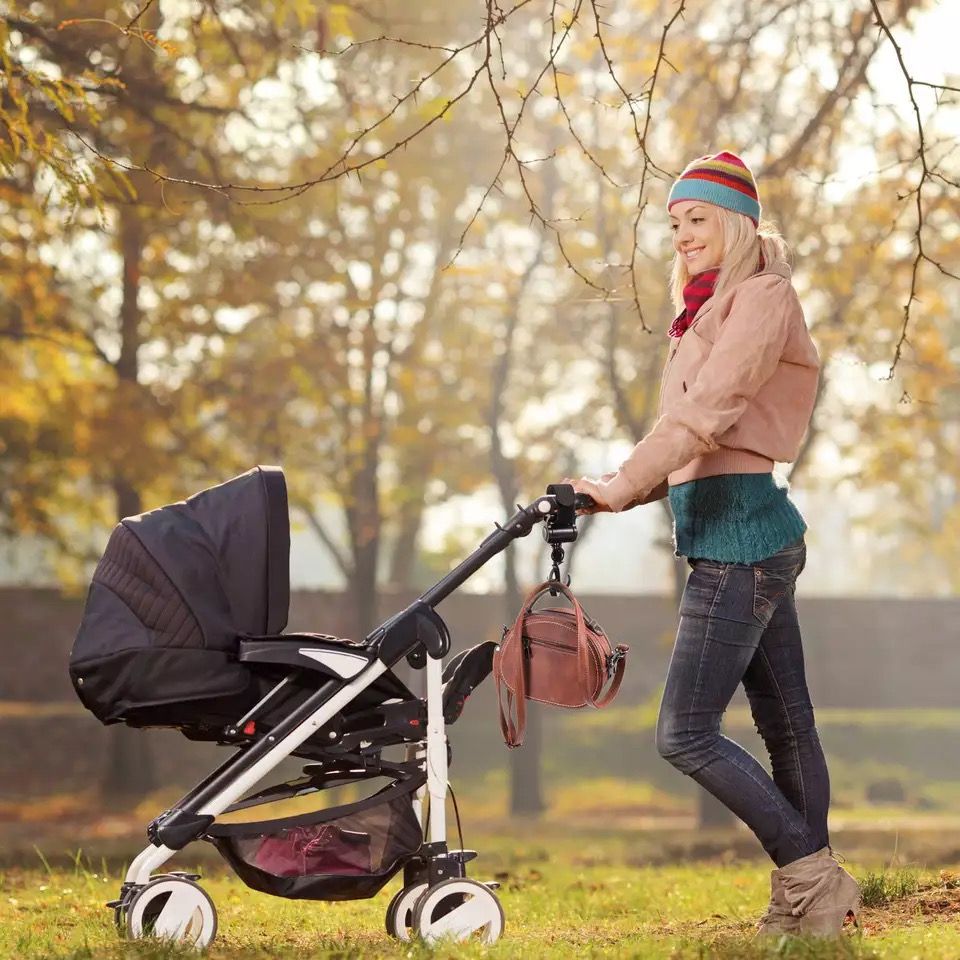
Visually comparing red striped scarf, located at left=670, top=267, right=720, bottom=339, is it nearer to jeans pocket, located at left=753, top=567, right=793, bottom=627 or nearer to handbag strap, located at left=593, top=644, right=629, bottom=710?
jeans pocket, located at left=753, top=567, right=793, bottom=627

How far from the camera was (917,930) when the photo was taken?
14.8 feet

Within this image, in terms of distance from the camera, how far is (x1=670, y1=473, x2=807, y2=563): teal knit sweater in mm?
4160

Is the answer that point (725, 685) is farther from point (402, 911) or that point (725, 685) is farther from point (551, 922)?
point (551, 922)

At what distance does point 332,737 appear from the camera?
14.3 ft

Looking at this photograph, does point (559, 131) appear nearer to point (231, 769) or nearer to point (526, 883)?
point (526, 883)

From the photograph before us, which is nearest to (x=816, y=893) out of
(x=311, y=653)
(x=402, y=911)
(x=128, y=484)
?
(x=402, y=911)

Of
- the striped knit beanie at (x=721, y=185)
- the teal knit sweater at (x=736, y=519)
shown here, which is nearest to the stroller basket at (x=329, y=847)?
the teal knit sweater at (x=736, y=519)

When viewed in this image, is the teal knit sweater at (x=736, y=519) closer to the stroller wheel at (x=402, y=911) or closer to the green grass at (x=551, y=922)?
the green grass at (x=551, y=922)

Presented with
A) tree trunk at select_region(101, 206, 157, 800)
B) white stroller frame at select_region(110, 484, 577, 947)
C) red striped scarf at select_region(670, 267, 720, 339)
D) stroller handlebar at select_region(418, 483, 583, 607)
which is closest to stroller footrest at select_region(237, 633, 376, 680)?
white stroller frame at select_region(110, 484, 577, 947)

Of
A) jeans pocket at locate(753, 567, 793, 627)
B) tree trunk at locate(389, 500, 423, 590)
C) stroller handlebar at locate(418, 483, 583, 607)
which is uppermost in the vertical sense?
tree trunk at locate(389, 500, 423, 590)

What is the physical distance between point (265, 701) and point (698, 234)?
1859 mm

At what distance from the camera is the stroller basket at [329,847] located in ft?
14.0

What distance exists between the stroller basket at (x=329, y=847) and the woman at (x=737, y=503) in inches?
33.3

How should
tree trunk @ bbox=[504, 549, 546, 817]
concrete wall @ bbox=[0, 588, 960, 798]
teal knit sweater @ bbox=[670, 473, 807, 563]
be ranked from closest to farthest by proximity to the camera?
teal knit sweater @ bbox=[670, 473, 807, 563], tree trunk @ bbox=[504, 549, 546, 817], concrete wall @ bbox=[0, 588, 960, 798]
